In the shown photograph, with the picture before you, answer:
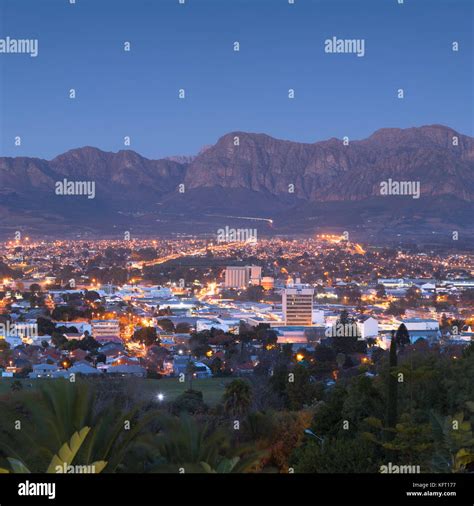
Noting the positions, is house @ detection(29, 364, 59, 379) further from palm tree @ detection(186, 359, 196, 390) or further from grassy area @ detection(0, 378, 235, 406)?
palm tree @ detection(186, 359, 196, 390)

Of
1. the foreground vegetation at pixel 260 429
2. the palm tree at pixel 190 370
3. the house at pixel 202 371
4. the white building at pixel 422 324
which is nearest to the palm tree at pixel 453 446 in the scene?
the foreground vegetation at pixel 260 429

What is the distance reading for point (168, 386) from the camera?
35.4 feet

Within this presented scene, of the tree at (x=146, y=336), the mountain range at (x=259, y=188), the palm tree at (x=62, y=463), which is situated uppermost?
the mountain range at (x=259, y=188)

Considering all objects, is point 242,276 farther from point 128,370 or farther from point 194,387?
point 194,387

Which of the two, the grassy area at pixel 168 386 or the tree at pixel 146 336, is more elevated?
the tree at pixel 146 336

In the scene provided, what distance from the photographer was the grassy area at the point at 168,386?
917 cm

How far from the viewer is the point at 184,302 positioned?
20578mm

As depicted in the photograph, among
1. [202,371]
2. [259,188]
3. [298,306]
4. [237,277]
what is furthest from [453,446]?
[237,277]

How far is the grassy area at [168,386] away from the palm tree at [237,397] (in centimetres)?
63

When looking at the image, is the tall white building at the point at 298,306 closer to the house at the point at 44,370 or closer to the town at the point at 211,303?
the town at the point at 211,303

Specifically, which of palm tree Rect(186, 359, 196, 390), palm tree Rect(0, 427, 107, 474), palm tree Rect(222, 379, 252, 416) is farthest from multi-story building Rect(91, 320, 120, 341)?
palm tree Rect(0, 427, 107, 474)

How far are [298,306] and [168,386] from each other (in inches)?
293

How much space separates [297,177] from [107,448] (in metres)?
16.7

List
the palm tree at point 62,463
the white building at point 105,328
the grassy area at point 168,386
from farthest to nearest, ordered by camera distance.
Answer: the white building at point 105,328 → the grassy area at point 168,386 → the palm tree at point 62,463
